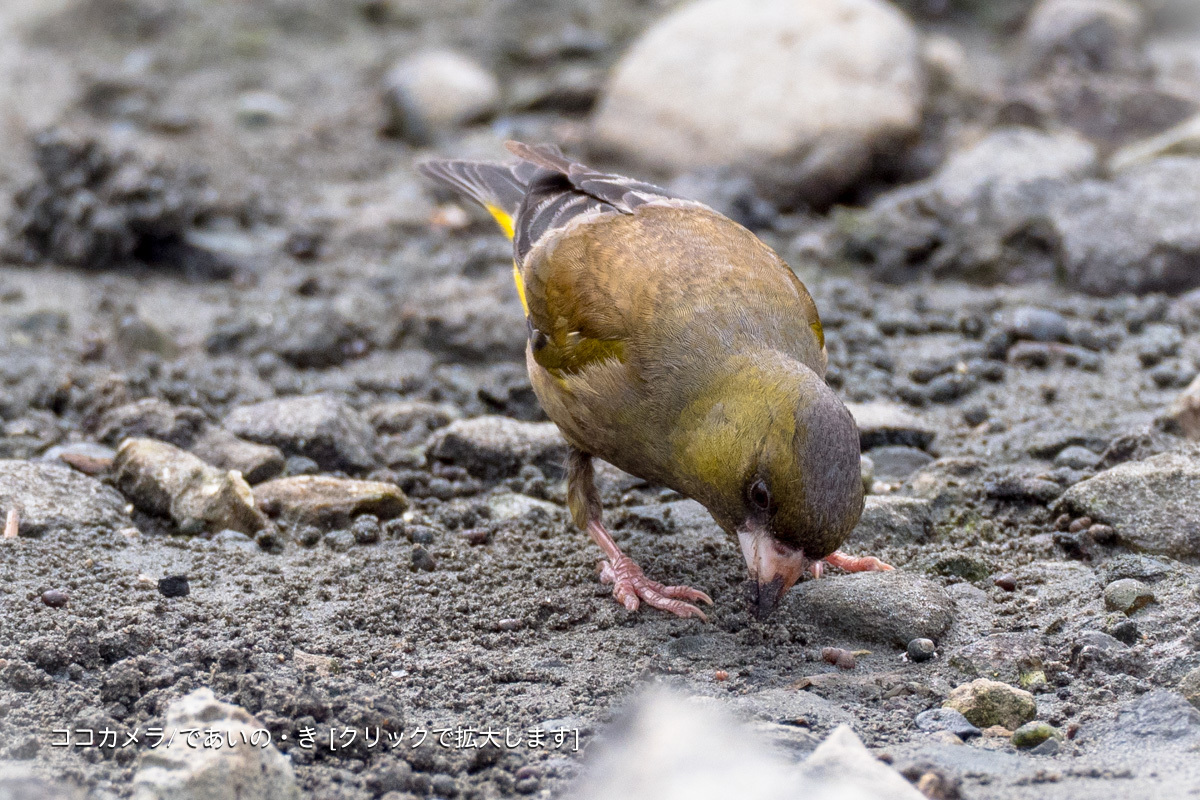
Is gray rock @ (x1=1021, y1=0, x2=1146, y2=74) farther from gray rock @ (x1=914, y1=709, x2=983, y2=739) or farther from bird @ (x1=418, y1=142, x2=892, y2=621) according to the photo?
gray rock @ (x1=914, y1=709, x2=983, y2=739)

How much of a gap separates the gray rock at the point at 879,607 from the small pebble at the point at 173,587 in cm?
229

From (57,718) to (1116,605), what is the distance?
11.5ft

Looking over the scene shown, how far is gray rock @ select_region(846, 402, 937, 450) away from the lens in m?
6.05

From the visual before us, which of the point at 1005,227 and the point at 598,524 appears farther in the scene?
the point at 1005,227

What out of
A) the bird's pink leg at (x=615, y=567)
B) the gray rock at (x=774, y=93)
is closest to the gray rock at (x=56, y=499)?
the bird's pink leg at (x=615, y=567)

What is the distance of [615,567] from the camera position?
501 cm

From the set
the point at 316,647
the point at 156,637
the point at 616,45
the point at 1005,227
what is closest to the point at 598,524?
the point at 316,647

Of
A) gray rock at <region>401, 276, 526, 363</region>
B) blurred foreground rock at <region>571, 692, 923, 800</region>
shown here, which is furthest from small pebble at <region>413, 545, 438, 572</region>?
gray rock at <region>401, 276, 526, 363</region>

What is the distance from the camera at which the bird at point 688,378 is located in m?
4.02

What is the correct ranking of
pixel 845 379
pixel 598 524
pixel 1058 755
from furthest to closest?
pixel 845 379 → pixel 598 524 → pixel 1058 755

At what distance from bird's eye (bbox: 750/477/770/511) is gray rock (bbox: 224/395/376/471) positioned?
2.50 m

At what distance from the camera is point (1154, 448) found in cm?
542

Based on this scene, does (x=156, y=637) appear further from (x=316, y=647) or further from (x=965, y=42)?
(x=965, y=42)

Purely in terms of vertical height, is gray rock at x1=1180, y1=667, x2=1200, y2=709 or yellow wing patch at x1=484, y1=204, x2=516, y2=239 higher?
yellow wing patch at x1=484, y1=204, x2=516, y2=239
